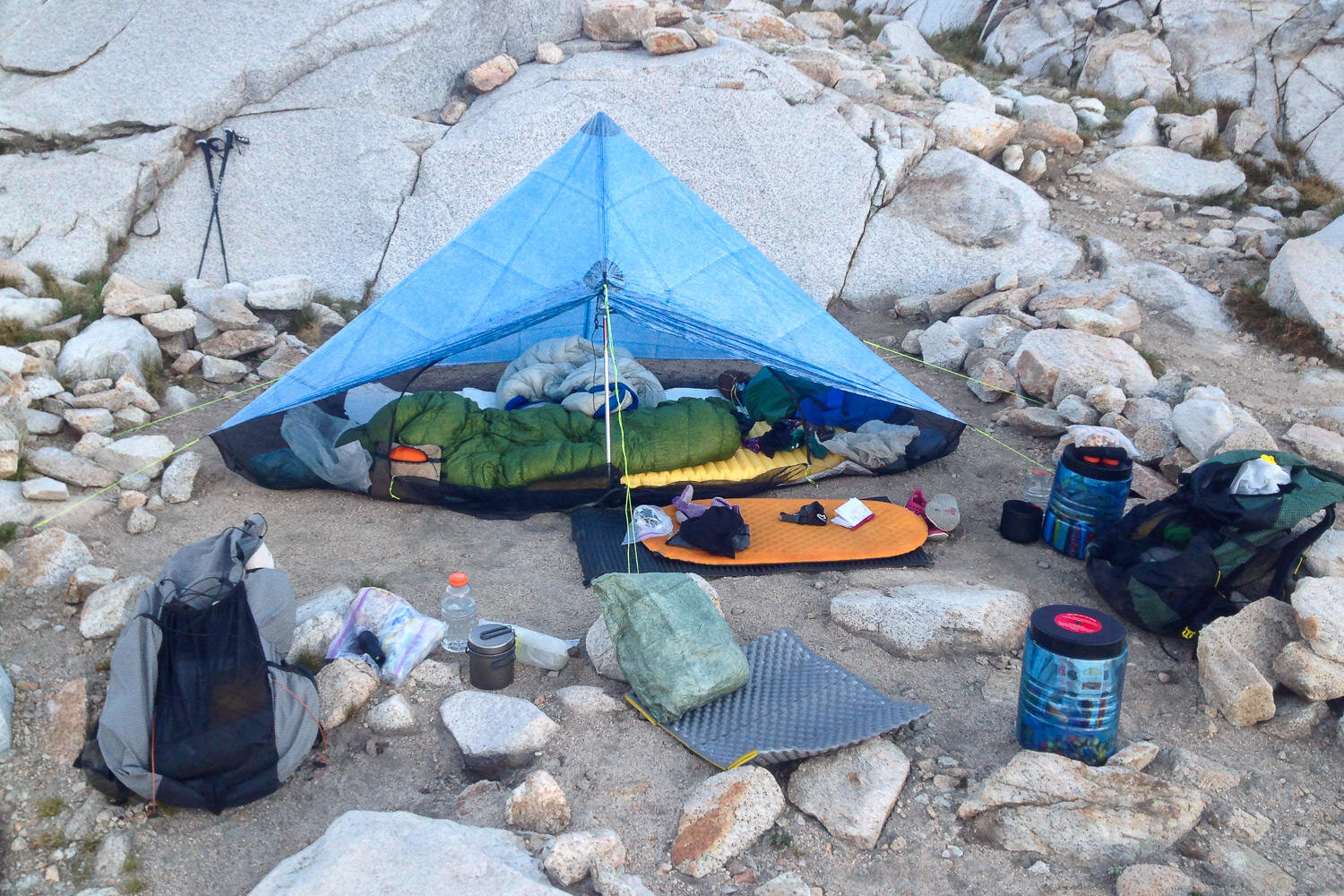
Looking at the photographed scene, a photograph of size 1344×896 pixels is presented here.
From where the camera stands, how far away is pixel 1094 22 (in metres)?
12.4

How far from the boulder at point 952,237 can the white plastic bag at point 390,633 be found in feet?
17.8

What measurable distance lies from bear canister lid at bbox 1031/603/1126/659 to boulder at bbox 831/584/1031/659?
78cm

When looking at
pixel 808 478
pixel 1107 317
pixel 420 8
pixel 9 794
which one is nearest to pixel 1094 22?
pixel 1107 317

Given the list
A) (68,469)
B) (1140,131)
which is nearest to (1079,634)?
(68,469)

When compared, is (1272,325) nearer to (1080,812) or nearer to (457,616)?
(1080,812)

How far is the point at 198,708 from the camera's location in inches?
128

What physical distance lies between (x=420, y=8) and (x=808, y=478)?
21.0 feet

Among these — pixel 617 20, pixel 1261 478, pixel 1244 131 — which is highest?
pixel 617 20

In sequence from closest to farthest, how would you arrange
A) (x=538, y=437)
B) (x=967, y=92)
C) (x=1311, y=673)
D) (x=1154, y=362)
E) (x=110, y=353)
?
(x=1311, y=673) → (x=538, y=437) → (x=110, y=353) → (x=1154, y=362) → (x=967, y=92)

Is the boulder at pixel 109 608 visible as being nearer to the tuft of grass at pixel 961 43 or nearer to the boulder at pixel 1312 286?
the boulder at pixel 1312 286

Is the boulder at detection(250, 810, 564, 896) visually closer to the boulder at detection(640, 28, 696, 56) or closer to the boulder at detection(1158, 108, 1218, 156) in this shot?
the boulder at detection(640, 28, 696, 56)

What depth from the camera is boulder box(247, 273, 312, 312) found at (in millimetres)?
7348

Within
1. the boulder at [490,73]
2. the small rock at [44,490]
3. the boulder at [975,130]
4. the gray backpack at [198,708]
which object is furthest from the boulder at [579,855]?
the boulder at [975,130]

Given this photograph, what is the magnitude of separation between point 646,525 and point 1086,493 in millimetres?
2215
